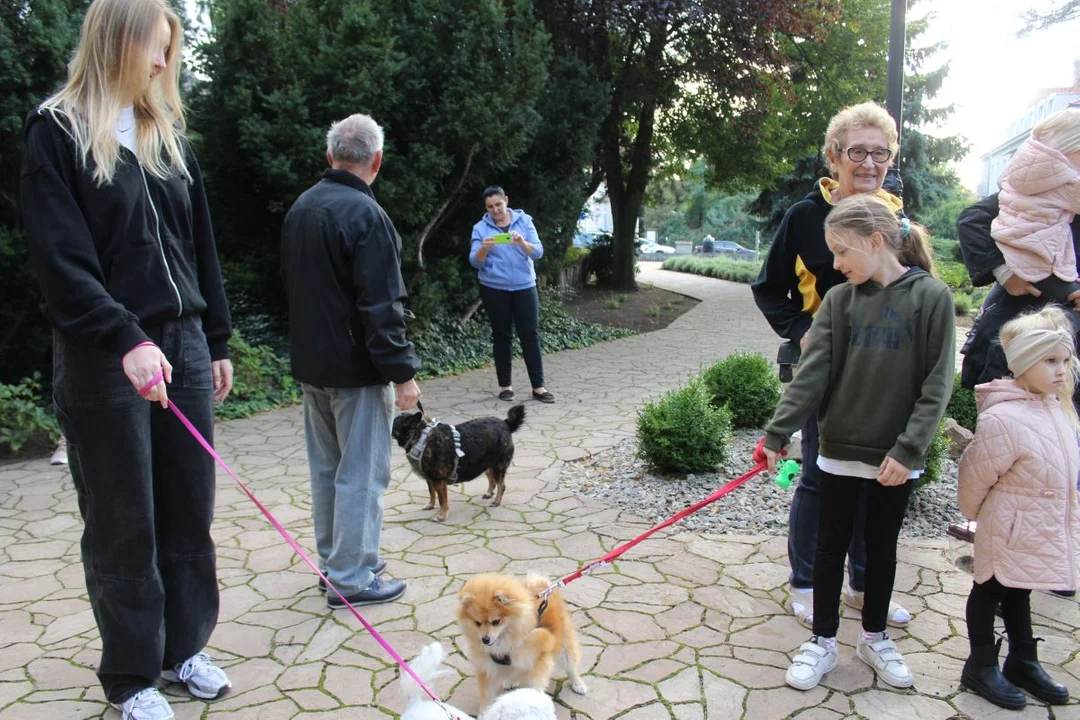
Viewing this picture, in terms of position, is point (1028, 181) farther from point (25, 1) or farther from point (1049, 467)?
point (25, 1)

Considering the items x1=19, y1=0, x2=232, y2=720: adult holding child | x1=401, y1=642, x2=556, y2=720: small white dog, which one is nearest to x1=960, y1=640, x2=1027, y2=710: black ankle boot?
x1=401, y1=642, x2=556, y2=720: small white dog

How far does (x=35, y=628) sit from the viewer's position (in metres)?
3.65

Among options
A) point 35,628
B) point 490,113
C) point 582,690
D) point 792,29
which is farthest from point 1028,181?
point 792,29

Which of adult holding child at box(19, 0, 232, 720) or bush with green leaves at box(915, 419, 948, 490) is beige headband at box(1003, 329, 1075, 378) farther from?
adult holding child at box(19, 0, 232, 720)

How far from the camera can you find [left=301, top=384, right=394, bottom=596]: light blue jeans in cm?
355

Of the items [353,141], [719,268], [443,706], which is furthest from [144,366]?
[719,268]

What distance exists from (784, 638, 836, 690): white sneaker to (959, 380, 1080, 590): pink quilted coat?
645 mm

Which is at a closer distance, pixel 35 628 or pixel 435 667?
pixel 435 667

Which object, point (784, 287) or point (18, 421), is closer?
point (784, 287)

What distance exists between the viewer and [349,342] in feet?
11.3

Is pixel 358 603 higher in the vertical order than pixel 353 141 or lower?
lower

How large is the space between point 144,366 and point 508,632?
1452mm

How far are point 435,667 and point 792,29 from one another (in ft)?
48.9

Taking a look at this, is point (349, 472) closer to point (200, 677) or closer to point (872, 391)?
point (200, 677)
